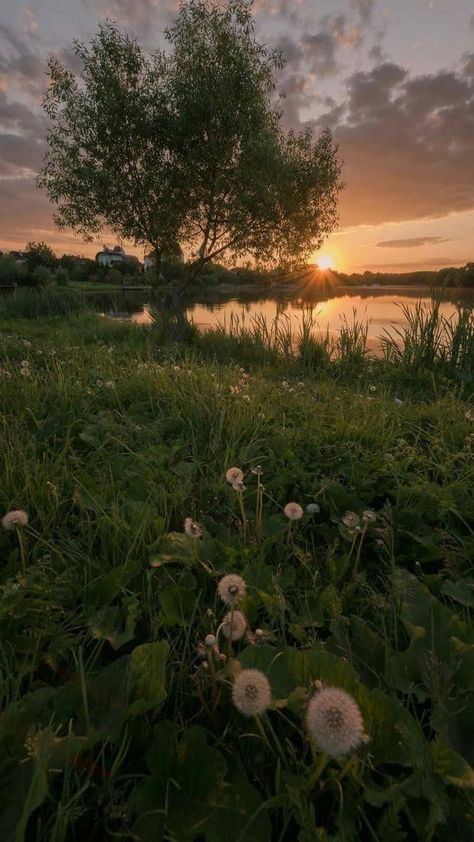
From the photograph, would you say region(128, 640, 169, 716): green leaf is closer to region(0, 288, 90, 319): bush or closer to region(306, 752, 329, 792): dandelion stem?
region(306, 752, 329, 792): dandelion stem

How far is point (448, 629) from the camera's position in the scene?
139cm

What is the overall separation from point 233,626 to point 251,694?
0.34 metres

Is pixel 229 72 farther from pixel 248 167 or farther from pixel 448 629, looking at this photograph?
pixel 448 629

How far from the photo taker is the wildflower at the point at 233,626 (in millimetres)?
1223

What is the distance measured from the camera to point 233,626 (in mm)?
1271

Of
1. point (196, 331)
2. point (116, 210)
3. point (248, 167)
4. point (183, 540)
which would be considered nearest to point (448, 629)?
point (183, 540)

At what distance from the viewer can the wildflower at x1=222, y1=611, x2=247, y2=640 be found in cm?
122

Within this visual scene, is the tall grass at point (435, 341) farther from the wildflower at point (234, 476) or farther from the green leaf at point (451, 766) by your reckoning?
the green leaf at point (451, 766)

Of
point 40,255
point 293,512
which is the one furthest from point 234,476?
point 40,255

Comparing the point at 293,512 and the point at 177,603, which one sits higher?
the point at 293,512

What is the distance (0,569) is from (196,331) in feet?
38.2

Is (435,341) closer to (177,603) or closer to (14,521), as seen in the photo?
(177,603)

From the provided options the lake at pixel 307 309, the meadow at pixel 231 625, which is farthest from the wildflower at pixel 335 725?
the lake at pixel 307 309

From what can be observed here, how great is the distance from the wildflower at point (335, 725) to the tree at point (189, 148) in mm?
15661
